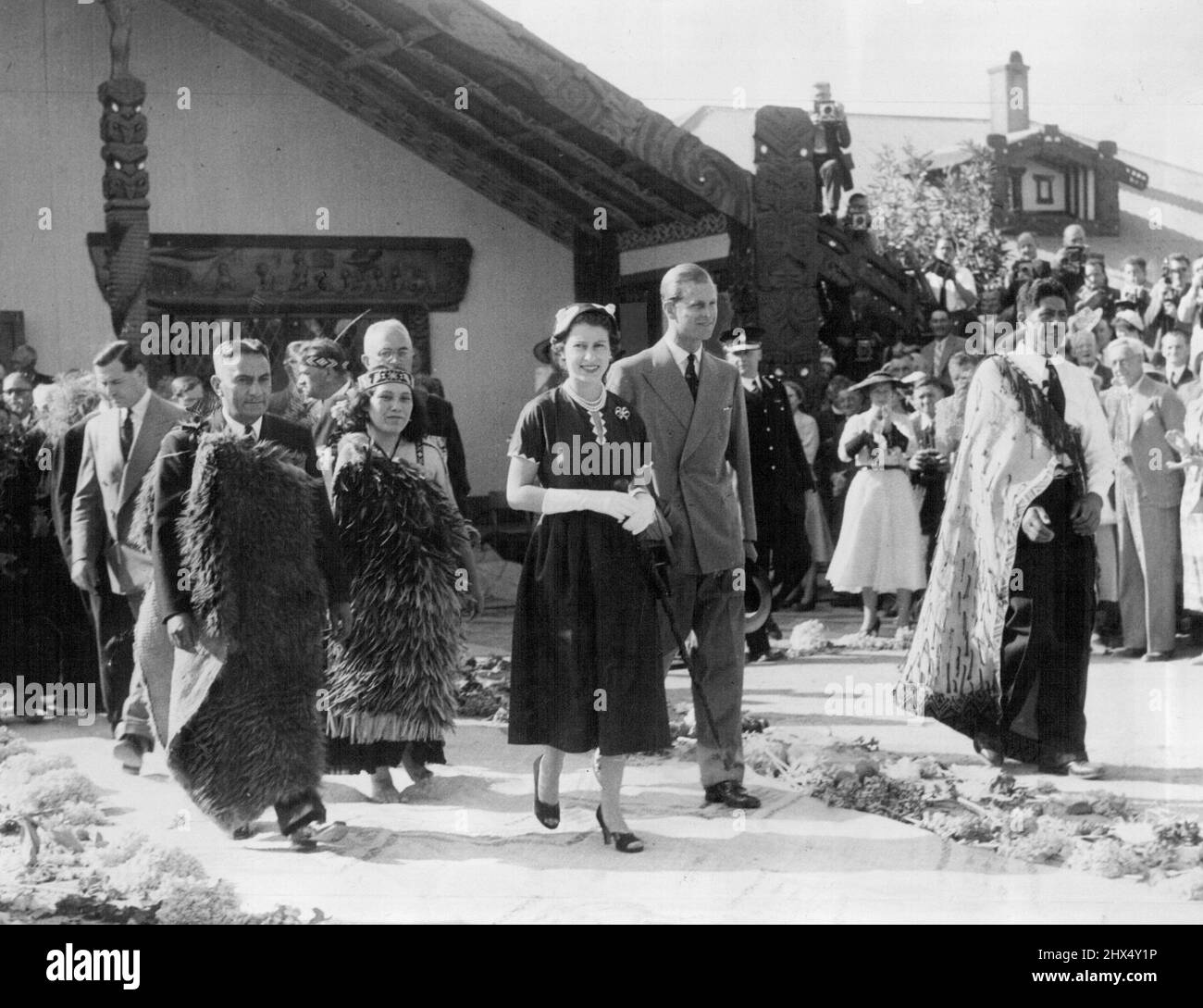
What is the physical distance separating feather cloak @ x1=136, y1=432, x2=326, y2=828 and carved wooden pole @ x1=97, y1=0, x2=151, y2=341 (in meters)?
4.59

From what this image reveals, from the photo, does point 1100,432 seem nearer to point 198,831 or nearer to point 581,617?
point 581,617

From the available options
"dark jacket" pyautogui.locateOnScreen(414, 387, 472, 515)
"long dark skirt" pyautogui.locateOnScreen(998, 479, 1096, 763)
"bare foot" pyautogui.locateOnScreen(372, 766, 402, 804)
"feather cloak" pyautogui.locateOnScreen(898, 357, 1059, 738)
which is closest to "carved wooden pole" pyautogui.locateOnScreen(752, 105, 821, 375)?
"dark jacket" pyautogui.locateOnScreen(414, 387, 472, 515)

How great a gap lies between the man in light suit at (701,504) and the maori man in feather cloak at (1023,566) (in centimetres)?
111

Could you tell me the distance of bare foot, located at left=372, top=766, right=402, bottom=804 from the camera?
19.4 ft

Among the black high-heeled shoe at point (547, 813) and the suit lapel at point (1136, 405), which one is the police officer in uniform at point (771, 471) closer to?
the suit lapel at point (1136, 405)

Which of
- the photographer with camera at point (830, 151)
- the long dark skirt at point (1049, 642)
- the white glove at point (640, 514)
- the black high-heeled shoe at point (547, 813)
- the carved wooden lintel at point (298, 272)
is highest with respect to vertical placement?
the photographer with camera at point (830, 151)

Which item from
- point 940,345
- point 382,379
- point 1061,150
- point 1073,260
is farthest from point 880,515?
point 382,379

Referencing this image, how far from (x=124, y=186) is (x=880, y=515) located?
4985mm

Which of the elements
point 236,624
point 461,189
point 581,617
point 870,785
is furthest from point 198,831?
point 461,189

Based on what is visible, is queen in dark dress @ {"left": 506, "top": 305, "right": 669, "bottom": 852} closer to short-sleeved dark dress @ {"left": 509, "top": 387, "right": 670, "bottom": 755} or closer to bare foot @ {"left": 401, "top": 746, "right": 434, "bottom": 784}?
short-sleeved dark dress @ {"left": 509, "top": 387, "right": 670, "bottom": 755}

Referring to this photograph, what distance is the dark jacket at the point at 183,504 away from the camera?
16.8 ft

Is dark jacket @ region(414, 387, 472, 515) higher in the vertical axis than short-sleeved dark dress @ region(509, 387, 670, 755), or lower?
higher

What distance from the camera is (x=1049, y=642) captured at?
616 cm

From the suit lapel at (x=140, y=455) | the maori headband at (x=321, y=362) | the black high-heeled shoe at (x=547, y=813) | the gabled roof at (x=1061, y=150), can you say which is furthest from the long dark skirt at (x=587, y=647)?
the gabled roof at (x=1061, y=150)
